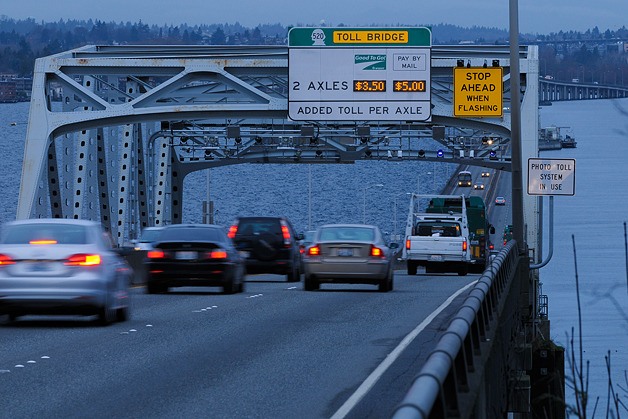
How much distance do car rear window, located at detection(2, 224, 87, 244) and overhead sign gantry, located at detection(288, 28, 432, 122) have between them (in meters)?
27.2

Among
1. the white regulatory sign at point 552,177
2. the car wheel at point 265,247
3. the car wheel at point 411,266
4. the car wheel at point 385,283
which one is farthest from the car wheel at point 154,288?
the car wheel at point 411,266

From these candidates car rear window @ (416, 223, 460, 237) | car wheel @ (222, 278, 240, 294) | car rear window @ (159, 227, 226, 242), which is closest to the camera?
car rear window @ (159, 227, 226, 242)

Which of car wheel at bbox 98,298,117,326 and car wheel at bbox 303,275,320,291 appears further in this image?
car wheel at bbox 303,275,320,291

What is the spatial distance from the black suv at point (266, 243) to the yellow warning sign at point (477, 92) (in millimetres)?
10867

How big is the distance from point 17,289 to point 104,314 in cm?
137

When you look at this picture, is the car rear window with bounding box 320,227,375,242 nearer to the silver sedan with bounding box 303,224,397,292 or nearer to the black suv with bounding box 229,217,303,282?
the silver sedan with bounding box 303,224,397,292

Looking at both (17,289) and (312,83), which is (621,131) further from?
(312,83)

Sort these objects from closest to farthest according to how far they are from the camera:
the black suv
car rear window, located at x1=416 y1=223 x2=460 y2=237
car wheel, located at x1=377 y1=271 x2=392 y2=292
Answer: car wheel, located at x1=377 y1=271 x2=392 y2=292 → the black suv → car rear window, located at x1=416 y1=223 x2=460 y2=237

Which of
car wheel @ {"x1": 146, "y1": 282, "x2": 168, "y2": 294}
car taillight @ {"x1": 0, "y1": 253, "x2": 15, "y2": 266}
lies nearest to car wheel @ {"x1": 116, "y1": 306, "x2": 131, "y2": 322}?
car taillight @ {"x1": 0, "y1": 253, "x2": 15, "y2": 266}

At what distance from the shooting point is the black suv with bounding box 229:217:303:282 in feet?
125

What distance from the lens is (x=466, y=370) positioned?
27.6ft

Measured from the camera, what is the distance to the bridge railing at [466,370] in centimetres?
604

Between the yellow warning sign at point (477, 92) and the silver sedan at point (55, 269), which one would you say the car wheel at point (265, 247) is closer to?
the yellow warning sign at point (477, 92)

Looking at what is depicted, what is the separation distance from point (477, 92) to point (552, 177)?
59.7 ft
